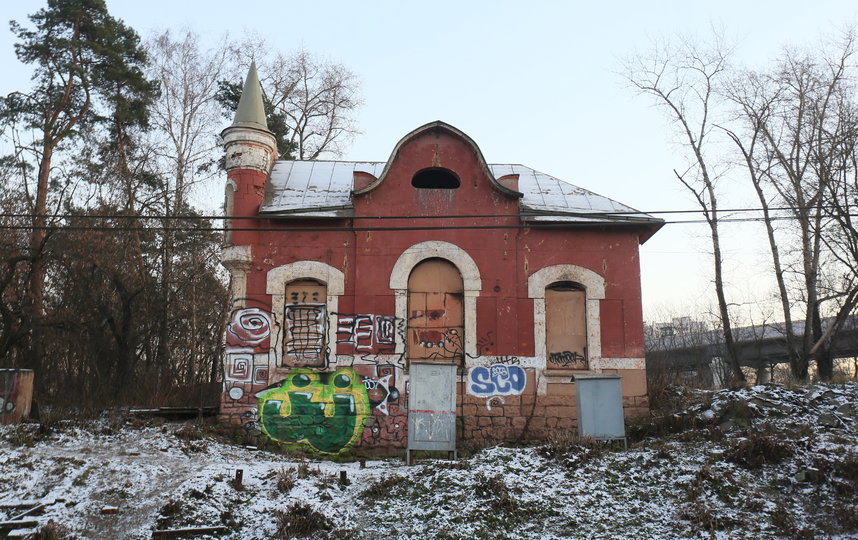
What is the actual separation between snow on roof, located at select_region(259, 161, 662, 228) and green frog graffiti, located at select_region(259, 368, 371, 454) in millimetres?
3578

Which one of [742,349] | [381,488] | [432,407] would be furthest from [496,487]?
[742,349]

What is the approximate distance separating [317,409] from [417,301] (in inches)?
122

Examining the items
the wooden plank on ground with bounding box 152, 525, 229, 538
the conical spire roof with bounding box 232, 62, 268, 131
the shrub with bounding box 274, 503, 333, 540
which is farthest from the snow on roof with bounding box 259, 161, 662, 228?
the wooden plank on ground with bounding box 152, 525, 229, 538

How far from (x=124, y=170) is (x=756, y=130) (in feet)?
70.1

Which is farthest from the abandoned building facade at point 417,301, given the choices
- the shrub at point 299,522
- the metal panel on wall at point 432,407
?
the shrub at point 299,522

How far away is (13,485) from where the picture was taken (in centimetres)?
958

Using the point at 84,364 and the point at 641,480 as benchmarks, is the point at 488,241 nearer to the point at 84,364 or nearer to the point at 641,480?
the point at 641,480

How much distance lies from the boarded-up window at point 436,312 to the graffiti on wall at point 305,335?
192 cm

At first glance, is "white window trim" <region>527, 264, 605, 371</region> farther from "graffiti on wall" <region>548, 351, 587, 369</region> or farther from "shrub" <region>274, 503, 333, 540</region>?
"shrub" <region>274, 503, 333, 540</region>

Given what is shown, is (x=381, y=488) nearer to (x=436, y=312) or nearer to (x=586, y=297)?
(x=436, y=312)

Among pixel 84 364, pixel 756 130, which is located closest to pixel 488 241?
pixel 84 364

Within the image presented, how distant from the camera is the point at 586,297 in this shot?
14461 millimetres

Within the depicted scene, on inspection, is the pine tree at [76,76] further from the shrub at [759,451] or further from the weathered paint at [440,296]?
the shrub at [759,451]

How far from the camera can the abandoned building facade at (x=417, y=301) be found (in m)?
13.7
